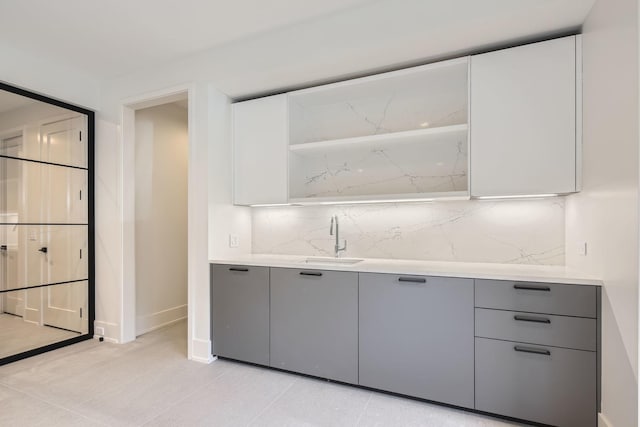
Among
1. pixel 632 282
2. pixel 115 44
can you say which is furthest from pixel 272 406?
pixel 115 44

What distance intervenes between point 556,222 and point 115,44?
3.56 metres

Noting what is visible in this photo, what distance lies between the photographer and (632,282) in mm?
1354

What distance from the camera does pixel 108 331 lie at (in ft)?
10.3

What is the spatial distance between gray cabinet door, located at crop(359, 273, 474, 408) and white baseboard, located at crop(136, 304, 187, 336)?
247 centimetres

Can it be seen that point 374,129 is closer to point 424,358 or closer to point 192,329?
point 424,358

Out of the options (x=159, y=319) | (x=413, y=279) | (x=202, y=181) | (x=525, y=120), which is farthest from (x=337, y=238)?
(x=159, y=319)

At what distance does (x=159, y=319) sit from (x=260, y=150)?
2.32 m

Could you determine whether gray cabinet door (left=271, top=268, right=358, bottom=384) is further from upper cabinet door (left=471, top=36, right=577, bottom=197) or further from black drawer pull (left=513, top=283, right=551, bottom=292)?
upper cabinet door (left=471, top=36, right=577, bottom=197)

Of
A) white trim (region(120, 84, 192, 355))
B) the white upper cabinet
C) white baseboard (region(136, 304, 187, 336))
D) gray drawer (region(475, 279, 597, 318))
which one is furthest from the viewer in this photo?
white baseboard (region(136, 304, 187, 336))

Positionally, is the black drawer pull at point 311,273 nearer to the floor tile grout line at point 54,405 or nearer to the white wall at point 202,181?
the white wall at point 202,181

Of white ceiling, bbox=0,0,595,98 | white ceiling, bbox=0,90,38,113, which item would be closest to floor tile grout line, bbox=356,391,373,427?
white ceiling, bbox=0,0,595,98

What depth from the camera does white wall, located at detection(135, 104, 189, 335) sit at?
3.46 m

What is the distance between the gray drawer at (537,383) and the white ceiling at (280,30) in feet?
6.04

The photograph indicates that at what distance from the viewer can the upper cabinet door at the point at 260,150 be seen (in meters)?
2.71
